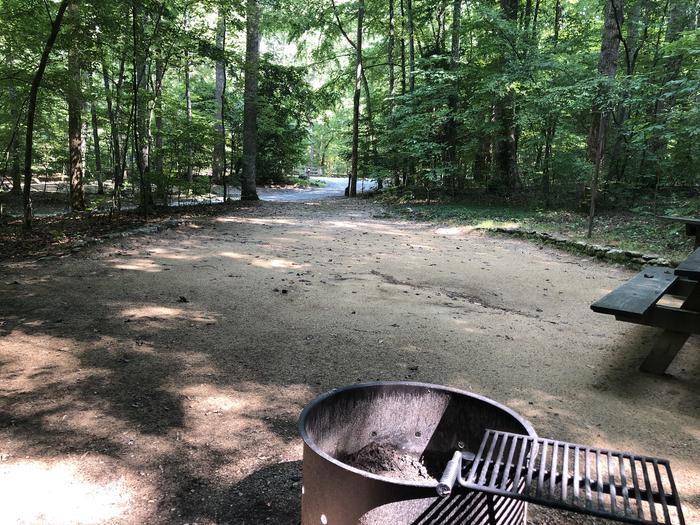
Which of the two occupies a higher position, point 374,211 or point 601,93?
point 601,93

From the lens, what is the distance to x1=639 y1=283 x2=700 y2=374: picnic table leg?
140 inches

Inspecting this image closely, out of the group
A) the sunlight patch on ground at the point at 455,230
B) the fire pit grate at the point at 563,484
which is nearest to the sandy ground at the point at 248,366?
the fire pit grate at the point at 563,484

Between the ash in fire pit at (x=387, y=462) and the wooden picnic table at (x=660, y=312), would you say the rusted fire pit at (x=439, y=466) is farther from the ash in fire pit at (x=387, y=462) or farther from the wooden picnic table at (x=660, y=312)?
the wooden picnic table at (x=660, y=312)

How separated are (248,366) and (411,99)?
14485 mm

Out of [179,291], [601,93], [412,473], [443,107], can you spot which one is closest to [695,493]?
[412,473]

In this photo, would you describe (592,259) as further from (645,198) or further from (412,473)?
(412,473)

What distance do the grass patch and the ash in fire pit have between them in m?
7.28

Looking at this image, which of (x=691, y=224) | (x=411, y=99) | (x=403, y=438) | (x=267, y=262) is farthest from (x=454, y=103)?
(x=403, y=438)

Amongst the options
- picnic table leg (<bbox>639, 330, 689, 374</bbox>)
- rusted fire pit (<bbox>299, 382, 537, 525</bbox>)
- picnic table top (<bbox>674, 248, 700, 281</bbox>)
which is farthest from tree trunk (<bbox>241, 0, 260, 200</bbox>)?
rusted fire pit (<bbox>299, 382, 537, 525</bbox>)

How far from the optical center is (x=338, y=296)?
5.36 m

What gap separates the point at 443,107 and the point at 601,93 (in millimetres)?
6173

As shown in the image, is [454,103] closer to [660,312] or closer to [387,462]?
[660,312]

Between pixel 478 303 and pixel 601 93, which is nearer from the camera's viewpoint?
pixel 478 303

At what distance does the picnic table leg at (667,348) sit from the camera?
3.55 metres
